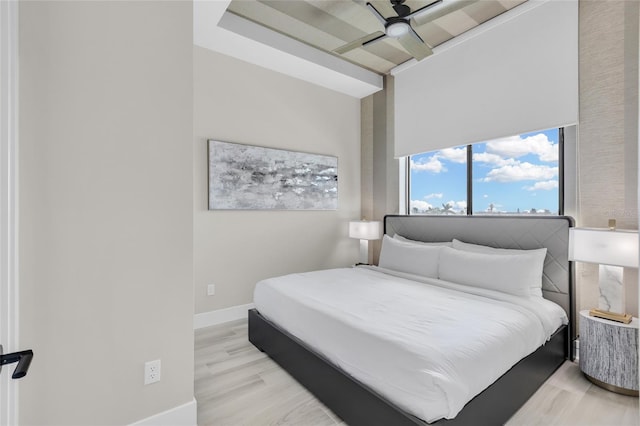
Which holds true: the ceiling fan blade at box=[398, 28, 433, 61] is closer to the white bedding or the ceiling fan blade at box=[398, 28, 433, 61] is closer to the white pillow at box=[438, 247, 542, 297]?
the white pillow at box=[438, 247, 542, 297]

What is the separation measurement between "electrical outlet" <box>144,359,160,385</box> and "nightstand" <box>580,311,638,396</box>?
2.83 metres

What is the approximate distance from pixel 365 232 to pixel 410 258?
92 centimetres

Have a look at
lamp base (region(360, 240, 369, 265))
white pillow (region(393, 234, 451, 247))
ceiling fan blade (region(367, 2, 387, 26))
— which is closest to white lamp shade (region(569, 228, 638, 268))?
white pillow (region(393, 234, 451, 247))

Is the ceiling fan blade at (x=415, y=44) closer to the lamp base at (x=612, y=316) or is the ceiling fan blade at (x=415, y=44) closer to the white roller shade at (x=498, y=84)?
the white roller shade at (x=498, y=84)

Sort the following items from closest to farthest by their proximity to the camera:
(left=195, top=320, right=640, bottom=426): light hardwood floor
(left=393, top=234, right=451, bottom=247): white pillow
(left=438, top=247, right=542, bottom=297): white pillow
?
(left=195, top=320, right=640, bottom=426): light hardwood floor, (left=438, top=247, right=542, bottom=297): white pillow, (left=393, top=234, right=451, bottom=247): white pillow

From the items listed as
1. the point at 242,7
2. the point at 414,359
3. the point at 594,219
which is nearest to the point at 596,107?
the point at 594,219

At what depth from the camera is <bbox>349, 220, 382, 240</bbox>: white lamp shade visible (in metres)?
4.20

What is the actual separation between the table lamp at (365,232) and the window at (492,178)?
616 mm

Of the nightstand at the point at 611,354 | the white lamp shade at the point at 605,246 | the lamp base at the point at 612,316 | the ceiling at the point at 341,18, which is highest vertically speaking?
the ceiling at the point at 341,18

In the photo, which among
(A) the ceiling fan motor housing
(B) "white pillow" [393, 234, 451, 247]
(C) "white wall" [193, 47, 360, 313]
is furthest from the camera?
(B) "white pillow" [393, 234, 451, 247]

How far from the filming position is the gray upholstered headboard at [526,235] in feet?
8.71

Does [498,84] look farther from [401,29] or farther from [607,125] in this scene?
[401,29]

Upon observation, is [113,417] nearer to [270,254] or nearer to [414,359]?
[414,359]

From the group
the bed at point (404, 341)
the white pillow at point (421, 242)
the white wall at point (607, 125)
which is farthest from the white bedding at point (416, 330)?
the white wall at point (607, 125)
